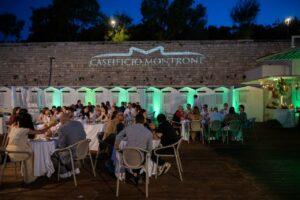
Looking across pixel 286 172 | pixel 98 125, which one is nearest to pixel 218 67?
pixel 98 125

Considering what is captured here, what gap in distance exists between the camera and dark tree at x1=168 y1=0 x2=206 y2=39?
34188 mm

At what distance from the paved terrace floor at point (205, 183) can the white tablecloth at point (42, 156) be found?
0.20 m

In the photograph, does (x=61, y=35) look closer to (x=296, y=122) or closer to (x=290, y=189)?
(x=296, y=122)

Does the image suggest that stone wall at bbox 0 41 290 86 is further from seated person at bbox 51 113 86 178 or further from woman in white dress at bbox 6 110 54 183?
woman in white dress at bbox 6 110 54 183

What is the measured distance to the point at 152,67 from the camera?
20531mm

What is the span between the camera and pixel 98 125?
10273 mm

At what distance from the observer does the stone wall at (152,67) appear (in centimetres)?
2042

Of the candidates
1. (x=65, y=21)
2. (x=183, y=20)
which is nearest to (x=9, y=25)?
(x=65, y=21)

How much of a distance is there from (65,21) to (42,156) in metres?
31.5

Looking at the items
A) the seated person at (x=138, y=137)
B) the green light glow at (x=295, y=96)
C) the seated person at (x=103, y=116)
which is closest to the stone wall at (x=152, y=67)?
the green light glow at (x=295, y=96)

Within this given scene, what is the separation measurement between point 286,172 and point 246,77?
1348 centimetres

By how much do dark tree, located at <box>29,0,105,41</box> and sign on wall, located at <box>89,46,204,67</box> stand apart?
47.4ft

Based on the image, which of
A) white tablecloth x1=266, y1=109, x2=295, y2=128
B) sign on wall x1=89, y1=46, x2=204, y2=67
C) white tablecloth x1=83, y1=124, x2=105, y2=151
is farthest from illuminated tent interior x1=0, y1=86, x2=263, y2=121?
white tablecloth x1=83, y1=124, x2=105, y2=151

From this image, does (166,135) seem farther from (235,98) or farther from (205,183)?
(235,98)
